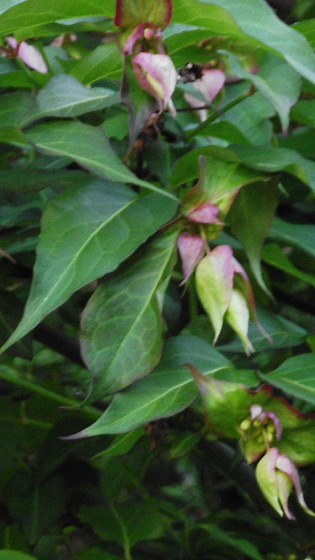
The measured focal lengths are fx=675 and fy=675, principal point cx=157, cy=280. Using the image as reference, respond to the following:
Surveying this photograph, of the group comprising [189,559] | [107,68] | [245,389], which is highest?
[107,68]

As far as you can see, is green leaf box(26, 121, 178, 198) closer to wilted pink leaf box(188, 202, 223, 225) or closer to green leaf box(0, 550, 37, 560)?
wilted pink leaf box(188, 202, 223, 225)

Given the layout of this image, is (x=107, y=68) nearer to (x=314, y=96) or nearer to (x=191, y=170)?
(x=191, y=170)

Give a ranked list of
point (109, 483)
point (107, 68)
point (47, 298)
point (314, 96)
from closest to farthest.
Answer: point (47, 298) < point (107, 68) < point (314, 96) < point (109, 483)

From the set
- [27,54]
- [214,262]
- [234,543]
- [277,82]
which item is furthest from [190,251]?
[234,543]

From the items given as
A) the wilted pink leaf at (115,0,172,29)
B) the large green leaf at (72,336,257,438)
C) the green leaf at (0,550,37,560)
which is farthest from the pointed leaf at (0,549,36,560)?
the wilted pink leaf at (115,0,172,29)

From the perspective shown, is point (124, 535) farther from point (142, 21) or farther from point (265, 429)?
point (142, 21)

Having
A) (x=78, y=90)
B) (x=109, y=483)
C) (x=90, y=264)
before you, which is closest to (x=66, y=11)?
(x=78, y=90)

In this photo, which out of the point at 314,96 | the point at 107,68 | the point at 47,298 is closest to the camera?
the point at 47,298

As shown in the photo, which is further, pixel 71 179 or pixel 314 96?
pixel 314 96
